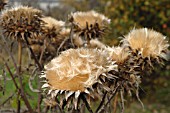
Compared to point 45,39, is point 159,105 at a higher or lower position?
higher

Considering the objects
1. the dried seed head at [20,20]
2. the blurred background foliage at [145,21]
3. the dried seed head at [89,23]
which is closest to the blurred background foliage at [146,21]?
A: the blurred background foliage at [145,21]

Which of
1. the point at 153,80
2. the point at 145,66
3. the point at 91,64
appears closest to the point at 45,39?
the point at 145,66

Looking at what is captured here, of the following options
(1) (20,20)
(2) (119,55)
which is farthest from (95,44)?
(2) (119,55)

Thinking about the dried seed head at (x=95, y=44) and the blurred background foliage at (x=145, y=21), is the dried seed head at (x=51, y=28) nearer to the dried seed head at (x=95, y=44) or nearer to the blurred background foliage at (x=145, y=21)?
the dried seed head at (x=95, y=44)

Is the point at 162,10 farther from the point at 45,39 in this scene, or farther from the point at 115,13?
the point at 45,39

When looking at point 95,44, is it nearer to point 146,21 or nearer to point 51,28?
point 51,28

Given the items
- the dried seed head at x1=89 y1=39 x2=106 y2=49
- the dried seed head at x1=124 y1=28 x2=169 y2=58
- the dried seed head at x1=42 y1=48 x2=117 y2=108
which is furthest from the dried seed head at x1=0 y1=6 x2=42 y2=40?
the dried seed head at x1=42 y1=48 x2=117 y2=108
